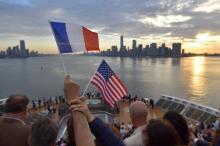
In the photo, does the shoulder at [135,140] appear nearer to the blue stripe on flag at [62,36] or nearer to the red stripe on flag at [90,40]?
the blue stripe on flag at [62,36]

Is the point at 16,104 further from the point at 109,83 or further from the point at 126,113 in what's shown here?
the point at 126,113

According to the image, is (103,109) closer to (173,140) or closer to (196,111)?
(196,111)

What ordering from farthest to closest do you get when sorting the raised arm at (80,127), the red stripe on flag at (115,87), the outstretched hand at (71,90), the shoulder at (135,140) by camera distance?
the red stripe on flag at (115,87) < the shoulder at (135,140) < the outstretched hand at (71,90) < the raised arm at (80,127)

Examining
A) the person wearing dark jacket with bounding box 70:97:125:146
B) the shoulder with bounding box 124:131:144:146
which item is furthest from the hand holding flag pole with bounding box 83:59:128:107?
the person wearing dark jacket with bounding box 70:97:125:146

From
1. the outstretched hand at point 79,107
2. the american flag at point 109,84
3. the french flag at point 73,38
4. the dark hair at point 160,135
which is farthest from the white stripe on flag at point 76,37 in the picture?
the american flag at point 109,84

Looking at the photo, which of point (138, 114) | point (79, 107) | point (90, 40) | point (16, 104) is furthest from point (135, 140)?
point (90, 40)

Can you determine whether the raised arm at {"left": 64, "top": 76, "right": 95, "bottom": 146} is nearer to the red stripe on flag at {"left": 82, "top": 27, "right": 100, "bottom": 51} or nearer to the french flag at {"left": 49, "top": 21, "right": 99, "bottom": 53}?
the french flag at {"left": 49, "top": 21, "right": 99, "bottom": 53}

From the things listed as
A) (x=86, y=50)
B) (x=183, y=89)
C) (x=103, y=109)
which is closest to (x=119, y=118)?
(x=103, y=109)
